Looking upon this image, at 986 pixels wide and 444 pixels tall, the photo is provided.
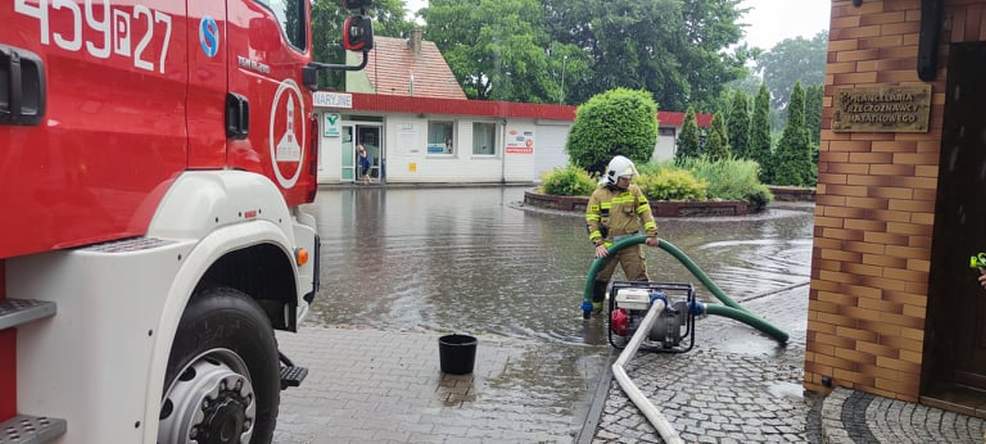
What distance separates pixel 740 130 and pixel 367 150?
1361cm

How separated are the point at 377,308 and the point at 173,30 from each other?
16.9 ft

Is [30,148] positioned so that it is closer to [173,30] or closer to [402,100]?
[173,30]

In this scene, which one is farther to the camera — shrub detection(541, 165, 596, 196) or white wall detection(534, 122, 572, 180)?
white wall detection(534, 122, 572, 180)

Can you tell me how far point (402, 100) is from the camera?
95.2 feet

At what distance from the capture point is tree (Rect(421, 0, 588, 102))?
4322 cm

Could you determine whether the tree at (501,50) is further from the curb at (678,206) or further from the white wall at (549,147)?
the curb at (678,206)

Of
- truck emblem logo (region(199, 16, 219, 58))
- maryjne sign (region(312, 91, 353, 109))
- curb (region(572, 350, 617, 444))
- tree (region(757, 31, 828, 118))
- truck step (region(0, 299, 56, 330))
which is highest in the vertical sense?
tree (region(757, 31, 828, 118))

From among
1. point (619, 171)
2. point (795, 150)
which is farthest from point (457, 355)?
point (795, 150)

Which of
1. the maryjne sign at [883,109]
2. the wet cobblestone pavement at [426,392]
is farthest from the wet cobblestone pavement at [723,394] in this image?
the maryjne sign at [883,109]

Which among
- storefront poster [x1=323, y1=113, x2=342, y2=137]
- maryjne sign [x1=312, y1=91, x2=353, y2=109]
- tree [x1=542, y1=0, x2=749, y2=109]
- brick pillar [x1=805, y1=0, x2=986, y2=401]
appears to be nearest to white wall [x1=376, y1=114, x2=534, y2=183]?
storefront poster [x1=323, y1=113, x2=342, y2=137]

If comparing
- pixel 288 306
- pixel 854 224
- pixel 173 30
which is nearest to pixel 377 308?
pixel 288 306

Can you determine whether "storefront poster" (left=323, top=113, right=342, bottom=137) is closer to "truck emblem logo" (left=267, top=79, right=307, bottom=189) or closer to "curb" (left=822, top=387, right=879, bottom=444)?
"truck emblem logo" (left=267, top=79, right=307, bottom=189)

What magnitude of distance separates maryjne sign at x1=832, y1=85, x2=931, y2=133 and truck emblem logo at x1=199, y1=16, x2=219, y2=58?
3.57 m

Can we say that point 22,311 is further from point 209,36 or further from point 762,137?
point 762,137
